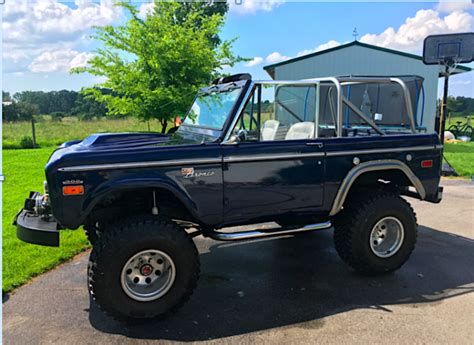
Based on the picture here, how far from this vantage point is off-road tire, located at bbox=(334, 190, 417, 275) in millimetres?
4281

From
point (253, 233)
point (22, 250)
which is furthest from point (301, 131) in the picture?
point (22, 250)

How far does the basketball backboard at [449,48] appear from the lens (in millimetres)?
7691

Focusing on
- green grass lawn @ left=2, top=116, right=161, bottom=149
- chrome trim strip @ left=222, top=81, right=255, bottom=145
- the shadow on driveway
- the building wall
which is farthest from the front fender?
the building wall

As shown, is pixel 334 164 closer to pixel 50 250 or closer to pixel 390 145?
pixel 390 145

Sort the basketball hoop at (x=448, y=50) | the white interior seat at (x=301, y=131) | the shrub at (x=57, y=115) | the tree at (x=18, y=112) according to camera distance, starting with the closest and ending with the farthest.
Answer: the white interior seat at (x=301, y=131) → the basketball hoop at (x=448, y=50) → the tree at (x=18, y=112) → the shrub at (x=57, y=115)

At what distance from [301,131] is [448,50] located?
209 inches

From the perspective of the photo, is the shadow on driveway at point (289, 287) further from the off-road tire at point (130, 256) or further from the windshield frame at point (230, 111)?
the windshield frame at point (230, 111)

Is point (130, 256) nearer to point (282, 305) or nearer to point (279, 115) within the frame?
point (282, 305)

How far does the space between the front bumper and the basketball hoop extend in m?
6.87

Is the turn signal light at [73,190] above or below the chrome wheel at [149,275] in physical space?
above

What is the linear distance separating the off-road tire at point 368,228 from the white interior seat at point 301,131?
941 millimetres

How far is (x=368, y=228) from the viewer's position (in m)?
4.31

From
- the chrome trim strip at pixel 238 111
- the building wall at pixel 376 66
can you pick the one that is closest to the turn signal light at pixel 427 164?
the chrome trim strip at pixel 238 111

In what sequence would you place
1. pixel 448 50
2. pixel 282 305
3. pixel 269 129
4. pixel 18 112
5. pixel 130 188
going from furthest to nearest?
1. pixel 18 112
2. pixel 448 50
3. pixel 269 129
4. pixel 282 305
5. pixel 130 188
